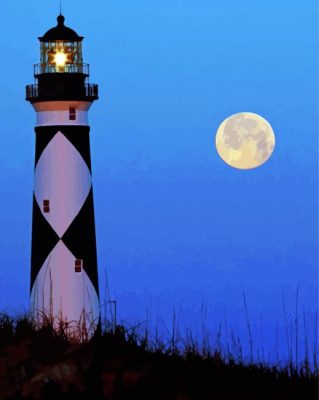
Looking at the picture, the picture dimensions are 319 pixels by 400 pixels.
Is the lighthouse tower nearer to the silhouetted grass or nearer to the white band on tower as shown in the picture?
the white band on tower

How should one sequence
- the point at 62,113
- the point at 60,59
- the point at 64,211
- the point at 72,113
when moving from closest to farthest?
the point at 64,211, the point at 62,113, the point at 72,113, the point at 60,59

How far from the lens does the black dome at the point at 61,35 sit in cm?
2467

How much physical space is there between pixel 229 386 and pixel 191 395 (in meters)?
0.49

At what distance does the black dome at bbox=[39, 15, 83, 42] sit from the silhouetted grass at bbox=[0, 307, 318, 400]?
15055mm

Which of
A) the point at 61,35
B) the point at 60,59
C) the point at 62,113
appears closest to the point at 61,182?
the point at 62,113

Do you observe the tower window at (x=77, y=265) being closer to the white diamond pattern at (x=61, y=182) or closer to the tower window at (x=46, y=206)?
the white diamond pattern at (x=61, y=182)

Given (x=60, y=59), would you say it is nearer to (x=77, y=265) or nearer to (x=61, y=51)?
(x=61, y=51)

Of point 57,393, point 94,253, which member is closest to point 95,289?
point 94,253

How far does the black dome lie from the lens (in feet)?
80.9

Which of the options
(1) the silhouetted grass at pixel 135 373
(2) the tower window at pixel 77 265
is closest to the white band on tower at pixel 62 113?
(2) the tower window at pixel 77 265

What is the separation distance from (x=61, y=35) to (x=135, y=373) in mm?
16744

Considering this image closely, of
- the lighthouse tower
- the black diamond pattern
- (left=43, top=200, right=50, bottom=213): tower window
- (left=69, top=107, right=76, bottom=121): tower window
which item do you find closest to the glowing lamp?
the lighthouse tower

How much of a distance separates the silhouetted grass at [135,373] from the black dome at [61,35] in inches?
593

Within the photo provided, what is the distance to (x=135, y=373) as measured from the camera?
8.88 m
